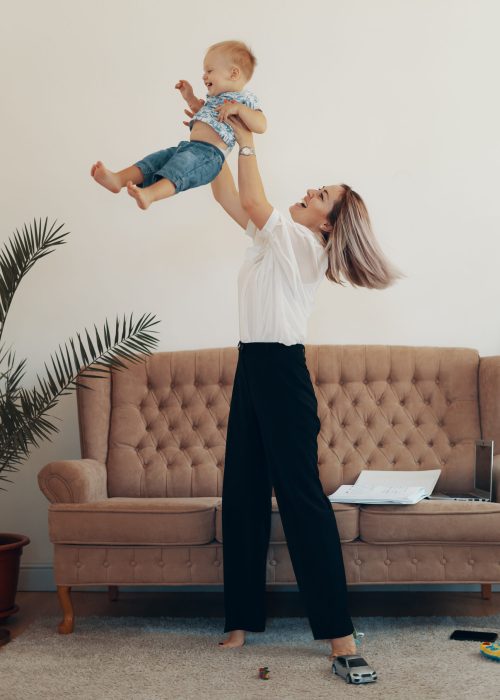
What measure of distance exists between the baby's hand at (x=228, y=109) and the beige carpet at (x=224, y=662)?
1.78 m

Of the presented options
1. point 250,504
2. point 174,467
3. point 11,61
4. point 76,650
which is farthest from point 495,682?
point 11,61

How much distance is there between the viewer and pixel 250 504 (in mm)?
2799

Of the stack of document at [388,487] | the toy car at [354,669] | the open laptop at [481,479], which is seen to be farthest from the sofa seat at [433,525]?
the toy car at [354,669]

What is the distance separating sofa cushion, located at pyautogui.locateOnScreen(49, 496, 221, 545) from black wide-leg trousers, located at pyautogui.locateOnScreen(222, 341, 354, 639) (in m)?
0.20

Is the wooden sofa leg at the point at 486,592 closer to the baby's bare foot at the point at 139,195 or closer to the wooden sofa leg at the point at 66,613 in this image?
the wooden sofa leg at the point at 66,613

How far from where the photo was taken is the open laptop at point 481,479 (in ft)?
10.5

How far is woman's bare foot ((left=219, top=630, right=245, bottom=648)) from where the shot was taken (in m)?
2.83

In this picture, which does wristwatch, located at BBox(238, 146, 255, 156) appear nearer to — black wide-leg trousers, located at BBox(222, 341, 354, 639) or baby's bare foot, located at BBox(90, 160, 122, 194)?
baby's bare foot, located at BBox(90, 160, 122, 194)

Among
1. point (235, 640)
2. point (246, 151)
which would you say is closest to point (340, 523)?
point (235, 640)

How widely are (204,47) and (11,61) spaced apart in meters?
0.97

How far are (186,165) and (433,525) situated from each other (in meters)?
1.55

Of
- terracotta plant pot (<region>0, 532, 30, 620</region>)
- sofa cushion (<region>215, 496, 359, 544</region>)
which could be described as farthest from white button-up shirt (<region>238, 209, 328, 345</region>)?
terracotta plant pot (<region>0, 532, 30, 620</region>)

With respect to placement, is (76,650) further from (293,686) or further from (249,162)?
(249,162)

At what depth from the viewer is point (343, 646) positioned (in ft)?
8.69
